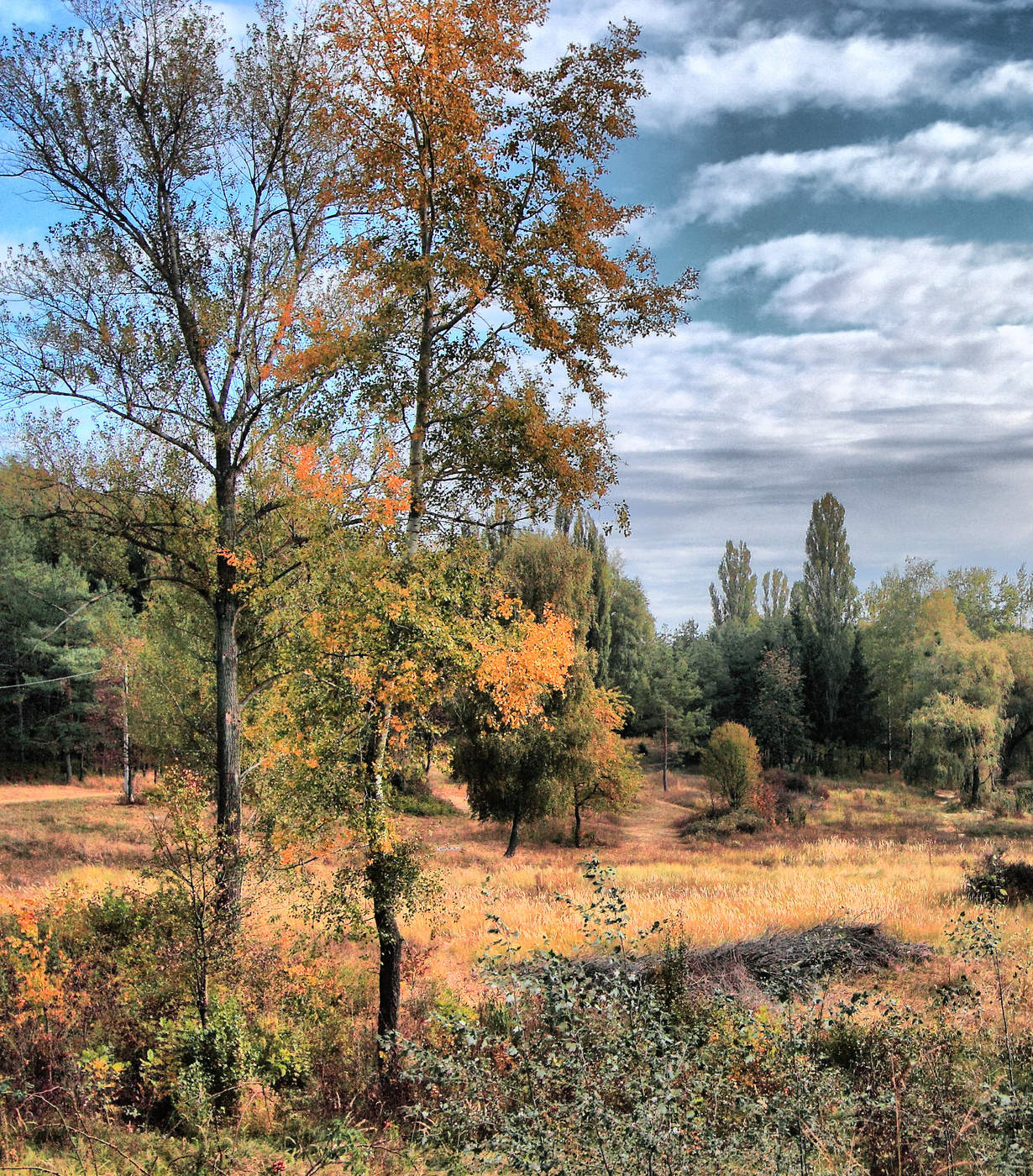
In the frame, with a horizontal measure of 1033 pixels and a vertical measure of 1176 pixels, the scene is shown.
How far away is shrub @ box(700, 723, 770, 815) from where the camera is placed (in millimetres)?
Result: 37875

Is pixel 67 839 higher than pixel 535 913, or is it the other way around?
pixel 535 913

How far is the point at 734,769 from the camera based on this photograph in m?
38.0

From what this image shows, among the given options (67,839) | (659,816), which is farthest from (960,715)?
(67,839)

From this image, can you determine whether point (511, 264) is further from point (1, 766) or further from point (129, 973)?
point (1, 766)

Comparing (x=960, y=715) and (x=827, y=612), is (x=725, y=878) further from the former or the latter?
(x=827, y=612)

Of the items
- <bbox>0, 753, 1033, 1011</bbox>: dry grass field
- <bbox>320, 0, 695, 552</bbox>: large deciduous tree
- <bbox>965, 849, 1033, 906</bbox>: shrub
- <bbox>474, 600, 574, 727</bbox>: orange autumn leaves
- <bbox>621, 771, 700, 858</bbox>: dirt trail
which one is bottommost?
<bbox>621, 771, 700, 858</bbox>: dirt trail

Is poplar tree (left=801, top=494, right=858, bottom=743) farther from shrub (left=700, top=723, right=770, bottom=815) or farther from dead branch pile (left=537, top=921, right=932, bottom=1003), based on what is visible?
dead branch pile (left=537, top=921, right=932, bottom=1003)

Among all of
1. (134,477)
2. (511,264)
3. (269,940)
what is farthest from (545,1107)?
(134,477)

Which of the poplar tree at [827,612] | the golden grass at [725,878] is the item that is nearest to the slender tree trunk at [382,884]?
the golden grass at [725,878]

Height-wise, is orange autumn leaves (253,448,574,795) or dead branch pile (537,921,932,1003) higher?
orange autumn leaves (253,448,574,795)

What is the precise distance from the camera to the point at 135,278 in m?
13.0

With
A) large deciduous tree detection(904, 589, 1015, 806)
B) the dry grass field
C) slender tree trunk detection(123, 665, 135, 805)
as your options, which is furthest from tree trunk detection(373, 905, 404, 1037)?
large deciduous tree detection(904, 589, 1015, 806)

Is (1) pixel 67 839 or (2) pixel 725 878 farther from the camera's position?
(1) pixel 67 839

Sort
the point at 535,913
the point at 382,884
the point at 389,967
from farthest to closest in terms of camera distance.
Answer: the point at 535,913 → the point at 389,967 → the point at 382,884
